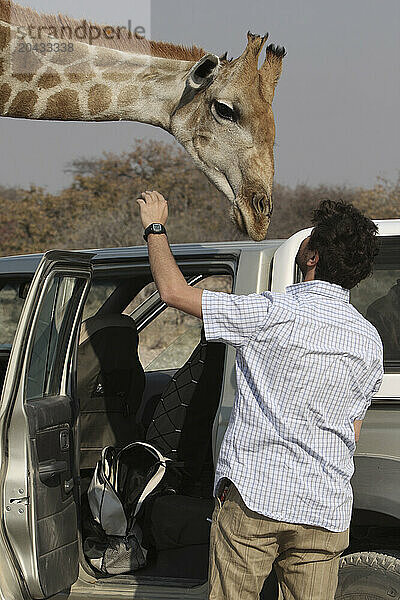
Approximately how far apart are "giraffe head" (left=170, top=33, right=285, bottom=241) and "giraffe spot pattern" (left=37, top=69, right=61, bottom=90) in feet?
2.93

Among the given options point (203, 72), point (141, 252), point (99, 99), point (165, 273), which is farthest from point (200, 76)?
point (165, 273)

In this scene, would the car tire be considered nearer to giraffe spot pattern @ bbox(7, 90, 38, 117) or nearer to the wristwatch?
the wristwatch

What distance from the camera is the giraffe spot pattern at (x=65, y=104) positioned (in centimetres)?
597

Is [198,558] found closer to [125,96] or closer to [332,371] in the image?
[332,371]

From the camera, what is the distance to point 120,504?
3914mm

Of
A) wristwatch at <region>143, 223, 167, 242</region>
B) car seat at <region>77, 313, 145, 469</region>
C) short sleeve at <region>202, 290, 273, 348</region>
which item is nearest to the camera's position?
short sleeve at <region>202, 290, 273, 348</region>

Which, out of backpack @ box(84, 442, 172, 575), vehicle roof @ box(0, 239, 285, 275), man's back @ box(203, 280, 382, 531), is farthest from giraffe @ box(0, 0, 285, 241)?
man's back @ box(203, 280, 382, 531)

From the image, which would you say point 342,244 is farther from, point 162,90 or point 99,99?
point 99,99

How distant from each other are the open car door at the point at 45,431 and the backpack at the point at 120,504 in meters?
0.17

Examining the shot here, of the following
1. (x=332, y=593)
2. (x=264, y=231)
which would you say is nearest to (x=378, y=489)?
(x=332, y=593)

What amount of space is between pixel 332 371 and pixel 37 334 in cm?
142

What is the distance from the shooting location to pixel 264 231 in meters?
4.84

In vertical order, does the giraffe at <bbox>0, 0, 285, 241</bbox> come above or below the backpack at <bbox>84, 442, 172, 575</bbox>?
above

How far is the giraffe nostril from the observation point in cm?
501
